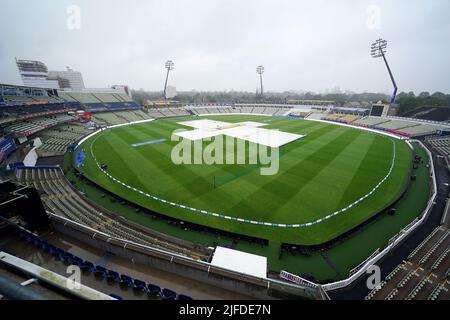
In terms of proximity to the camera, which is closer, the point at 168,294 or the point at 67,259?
the point at 168,294

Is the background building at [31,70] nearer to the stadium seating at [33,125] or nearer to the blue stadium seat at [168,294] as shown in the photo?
the stadium seating at [33,125]

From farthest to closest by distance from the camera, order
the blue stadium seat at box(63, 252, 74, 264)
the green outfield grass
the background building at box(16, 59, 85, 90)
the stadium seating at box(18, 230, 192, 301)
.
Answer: the background building at box(16, 59, 85, 90)
the green outfield grass
the blue stadium seat at box(63, 252, 74, 264)
the stadium seating at box(18, 230, 192, 301)

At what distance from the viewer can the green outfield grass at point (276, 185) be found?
17609 mm

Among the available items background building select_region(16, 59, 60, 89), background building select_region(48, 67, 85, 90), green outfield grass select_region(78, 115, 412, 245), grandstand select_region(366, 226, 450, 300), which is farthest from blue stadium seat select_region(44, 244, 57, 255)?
background building select_region(48, 67, 85, 90)

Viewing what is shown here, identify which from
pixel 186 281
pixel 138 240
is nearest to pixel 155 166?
pixel 138 240

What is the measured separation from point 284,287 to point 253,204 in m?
11.0

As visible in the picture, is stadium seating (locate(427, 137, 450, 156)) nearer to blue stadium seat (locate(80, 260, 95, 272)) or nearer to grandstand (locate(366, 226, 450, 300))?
grandstand (locate(366, 226, 450, 300))

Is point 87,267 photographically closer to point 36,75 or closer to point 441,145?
point 441,145

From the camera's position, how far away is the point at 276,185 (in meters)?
23.2

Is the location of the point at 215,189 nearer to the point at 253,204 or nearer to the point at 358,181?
the point at 253,204

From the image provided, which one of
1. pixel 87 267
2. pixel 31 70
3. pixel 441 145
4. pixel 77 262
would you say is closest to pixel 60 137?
pixel 77 262

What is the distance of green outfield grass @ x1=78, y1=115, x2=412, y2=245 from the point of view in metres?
17.6

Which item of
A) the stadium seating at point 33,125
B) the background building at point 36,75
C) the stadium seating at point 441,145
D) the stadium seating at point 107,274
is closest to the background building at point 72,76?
the background building at point 36,75

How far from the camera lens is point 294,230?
16.6 metres
